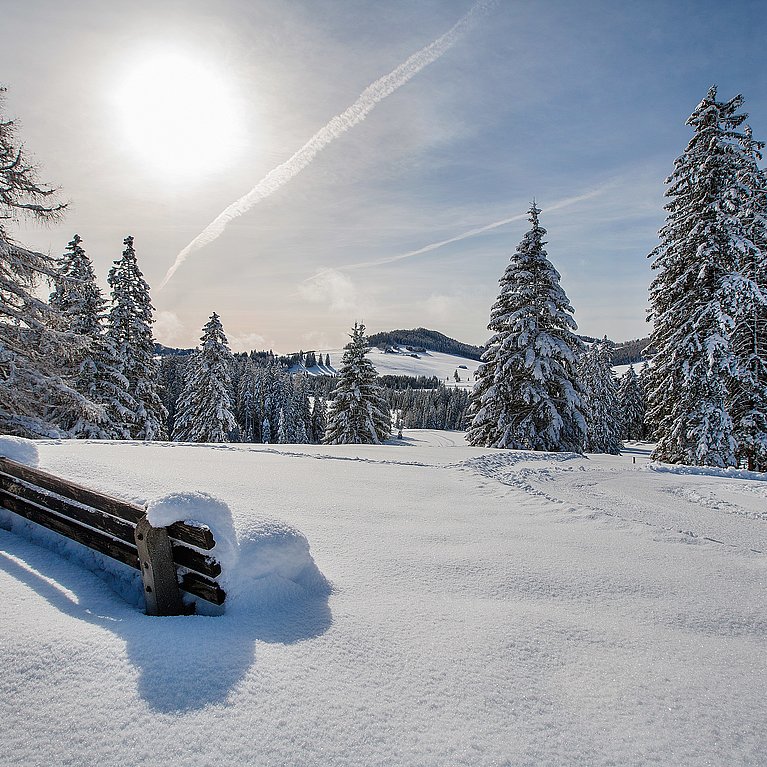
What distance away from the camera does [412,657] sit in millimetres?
2625

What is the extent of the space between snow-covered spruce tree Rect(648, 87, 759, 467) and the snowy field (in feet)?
40.0

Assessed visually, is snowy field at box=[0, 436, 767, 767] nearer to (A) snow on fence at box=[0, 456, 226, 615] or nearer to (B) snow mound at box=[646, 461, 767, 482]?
(A) snow on fence at box=[0, 456, 226, 615]

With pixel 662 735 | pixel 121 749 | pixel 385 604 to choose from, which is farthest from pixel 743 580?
pixel 121 749

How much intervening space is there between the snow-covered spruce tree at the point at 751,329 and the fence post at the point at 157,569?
17.3 metres

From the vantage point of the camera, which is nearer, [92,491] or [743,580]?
[92,491]

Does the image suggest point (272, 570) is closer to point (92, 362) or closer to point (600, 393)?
point (92, 362)

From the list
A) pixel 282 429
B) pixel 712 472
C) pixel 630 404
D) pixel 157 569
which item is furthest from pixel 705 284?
pixel 282 429

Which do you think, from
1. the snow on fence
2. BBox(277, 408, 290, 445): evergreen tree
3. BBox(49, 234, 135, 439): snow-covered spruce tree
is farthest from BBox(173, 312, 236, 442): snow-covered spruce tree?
the snow on fence

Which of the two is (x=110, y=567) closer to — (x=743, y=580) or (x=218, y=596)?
(x=218, y=596)

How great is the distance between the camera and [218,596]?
2885mm

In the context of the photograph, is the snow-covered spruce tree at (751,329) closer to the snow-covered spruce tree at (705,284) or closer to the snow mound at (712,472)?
the snow-covered spruce tree at (705,284)

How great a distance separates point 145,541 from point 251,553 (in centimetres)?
71

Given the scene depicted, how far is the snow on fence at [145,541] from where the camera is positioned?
113 inches

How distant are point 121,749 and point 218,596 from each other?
1.09 metres
